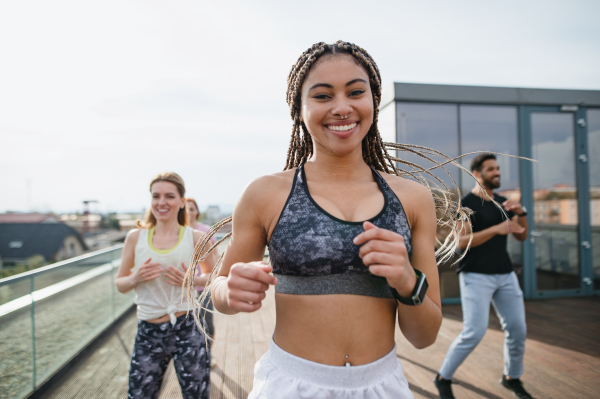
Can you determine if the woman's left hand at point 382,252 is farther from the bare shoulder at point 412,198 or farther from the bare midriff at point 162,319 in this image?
the bare midriff at point 162,319

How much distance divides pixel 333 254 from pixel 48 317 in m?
3.73

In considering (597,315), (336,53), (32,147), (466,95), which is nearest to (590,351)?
(597,315)

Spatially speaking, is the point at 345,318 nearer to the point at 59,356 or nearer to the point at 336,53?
the point at 336,53

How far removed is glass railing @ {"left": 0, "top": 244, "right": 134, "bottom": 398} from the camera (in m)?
2.97

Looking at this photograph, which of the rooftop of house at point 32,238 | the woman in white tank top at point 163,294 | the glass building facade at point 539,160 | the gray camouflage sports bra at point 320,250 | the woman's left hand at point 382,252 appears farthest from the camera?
the rooftop of house at point 32,238

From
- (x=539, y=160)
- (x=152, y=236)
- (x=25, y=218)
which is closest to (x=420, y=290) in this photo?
(x=152, y=236)

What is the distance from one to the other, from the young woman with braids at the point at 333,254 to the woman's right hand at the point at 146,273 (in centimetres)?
149

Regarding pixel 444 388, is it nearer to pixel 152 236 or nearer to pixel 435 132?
pixel 152 236

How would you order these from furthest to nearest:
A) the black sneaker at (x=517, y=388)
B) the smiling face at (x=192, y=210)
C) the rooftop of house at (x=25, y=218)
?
1. the rooftop of house at (x=25, y=218)
2. the smiling face at (x=192, y=210)
3. the black sneaker at (x=517, y=388)

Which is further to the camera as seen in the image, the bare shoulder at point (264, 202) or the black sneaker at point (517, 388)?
the black sneaker at point (517, 388)

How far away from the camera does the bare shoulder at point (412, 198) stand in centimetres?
122

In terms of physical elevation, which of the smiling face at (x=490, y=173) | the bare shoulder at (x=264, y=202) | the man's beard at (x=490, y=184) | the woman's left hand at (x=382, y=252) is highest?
the smiling face at (x=490, y=173)

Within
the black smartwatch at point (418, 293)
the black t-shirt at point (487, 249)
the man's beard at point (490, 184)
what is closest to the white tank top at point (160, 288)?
the black smartwatch at point (418, 293)

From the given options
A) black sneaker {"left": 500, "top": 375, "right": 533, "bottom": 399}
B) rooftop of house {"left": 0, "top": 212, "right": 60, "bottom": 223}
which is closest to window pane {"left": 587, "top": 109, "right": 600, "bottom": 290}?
black sneaker {"left": 500, "top": 375, "right": 533, "bottom": 399}
